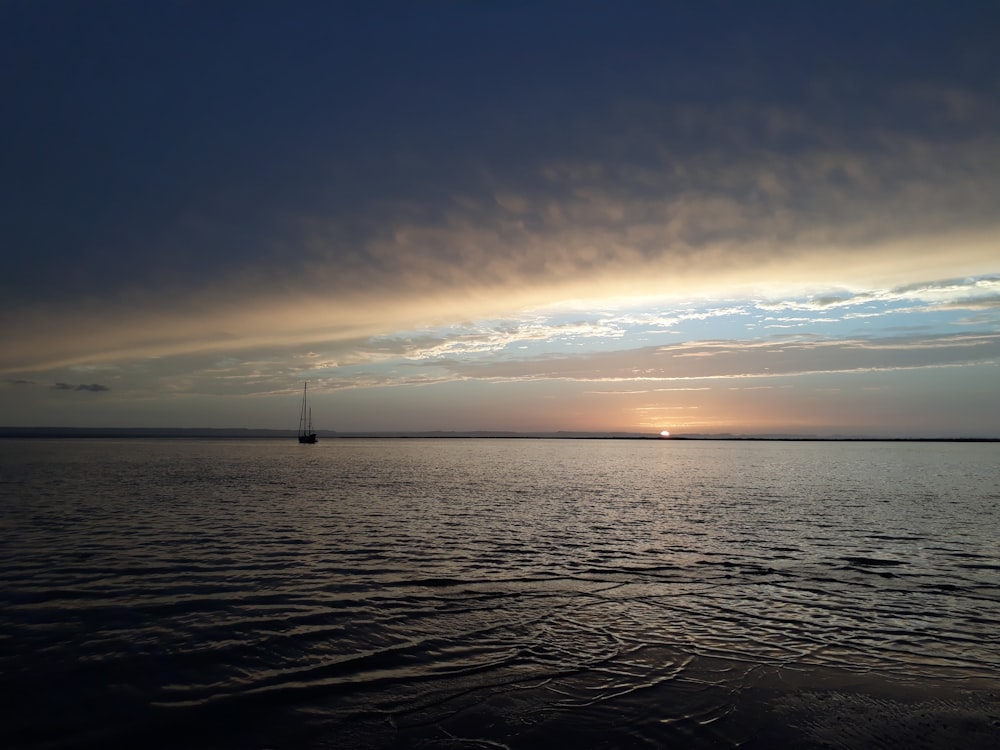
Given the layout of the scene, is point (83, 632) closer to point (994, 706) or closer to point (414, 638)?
point (414, 638)

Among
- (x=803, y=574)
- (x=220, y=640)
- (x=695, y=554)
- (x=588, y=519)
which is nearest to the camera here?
(x=220, y=640)

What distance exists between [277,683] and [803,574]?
803 inches

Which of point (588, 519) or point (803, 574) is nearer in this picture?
point (803, 574)

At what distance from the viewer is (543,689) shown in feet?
41.0

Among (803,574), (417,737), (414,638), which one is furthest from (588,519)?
(417,737)

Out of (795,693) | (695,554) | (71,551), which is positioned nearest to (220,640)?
(795,693)

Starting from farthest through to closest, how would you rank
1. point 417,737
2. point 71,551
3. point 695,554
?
point 695,554 → point 71,551 → point 417,737

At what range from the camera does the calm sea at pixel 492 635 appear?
1091cm

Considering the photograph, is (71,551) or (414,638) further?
(71,551)

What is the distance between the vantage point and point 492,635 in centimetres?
1609

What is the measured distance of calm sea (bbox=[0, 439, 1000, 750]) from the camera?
1091cm

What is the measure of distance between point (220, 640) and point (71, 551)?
16381 millimetres

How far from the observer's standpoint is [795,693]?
12367 millimetres

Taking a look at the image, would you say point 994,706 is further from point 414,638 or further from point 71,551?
point 71,551
